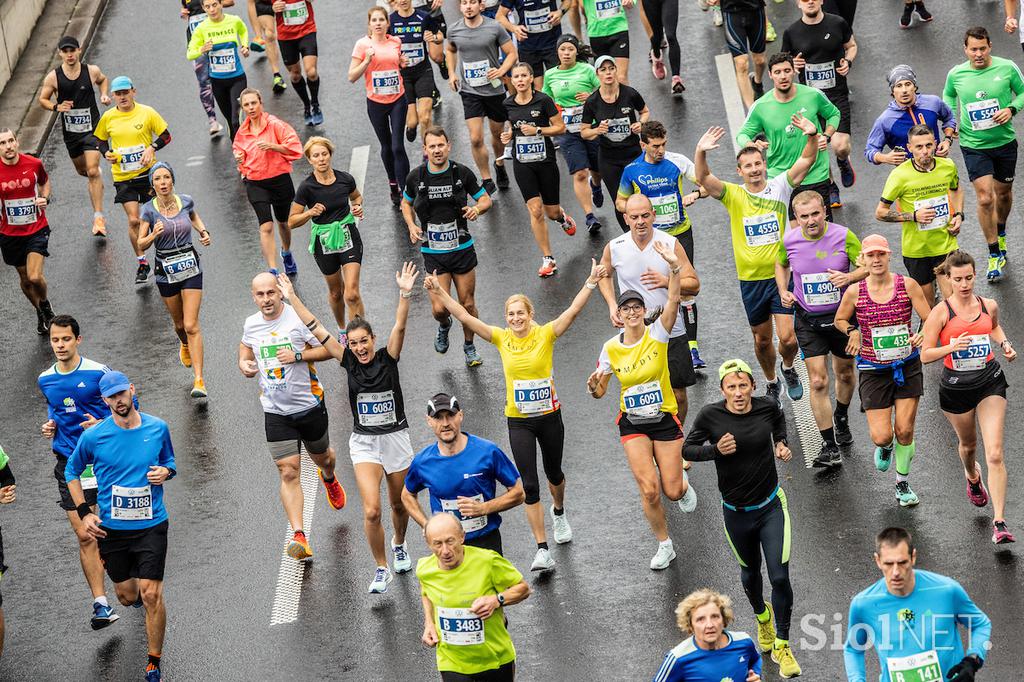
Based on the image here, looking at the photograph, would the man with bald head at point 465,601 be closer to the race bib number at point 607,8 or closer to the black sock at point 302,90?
the race bib number at point 607,8

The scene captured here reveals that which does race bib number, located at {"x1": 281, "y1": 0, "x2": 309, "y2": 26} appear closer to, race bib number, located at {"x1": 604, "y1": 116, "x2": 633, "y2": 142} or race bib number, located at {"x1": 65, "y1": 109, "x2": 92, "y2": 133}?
race bib number, located at {"x1": 65, "y1": 109, "x2": 92, "y2": 133}

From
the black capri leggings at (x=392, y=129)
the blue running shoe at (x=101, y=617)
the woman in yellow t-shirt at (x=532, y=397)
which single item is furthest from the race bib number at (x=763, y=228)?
the blue running shoe at (x=101, y=617)

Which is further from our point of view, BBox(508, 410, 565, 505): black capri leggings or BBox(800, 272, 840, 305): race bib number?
BBox(800, 272, 840, 305): race bib number

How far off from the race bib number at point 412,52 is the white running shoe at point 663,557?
860 centimetres

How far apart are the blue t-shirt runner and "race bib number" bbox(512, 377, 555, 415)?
52.1 inches

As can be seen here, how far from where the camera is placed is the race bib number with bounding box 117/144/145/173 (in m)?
18.2

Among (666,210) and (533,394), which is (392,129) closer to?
(666,210)

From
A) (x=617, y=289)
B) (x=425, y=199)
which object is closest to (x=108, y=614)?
(x=425, y=199)

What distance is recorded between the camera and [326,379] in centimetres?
1616

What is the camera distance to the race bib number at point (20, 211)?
17188mm

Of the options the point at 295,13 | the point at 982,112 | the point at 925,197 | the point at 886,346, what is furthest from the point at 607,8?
the point at 886,346

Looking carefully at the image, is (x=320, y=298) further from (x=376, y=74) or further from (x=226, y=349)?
(x=376, y=74)

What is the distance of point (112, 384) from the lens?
38.8 ft

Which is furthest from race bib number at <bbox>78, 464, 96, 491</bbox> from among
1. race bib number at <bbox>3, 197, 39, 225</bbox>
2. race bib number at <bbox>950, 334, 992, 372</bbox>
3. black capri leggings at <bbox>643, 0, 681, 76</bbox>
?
black capri leggings at <bbox>643, 0, 681, 76</bbox>
